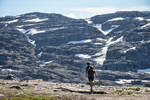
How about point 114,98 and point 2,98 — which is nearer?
point 2,98

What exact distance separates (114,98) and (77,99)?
3355mm

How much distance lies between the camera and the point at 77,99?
2889 cm

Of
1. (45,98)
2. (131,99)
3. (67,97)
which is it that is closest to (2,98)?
(45,98)

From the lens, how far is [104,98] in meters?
29.8

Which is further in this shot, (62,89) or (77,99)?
(62,89)

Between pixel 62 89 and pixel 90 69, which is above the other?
pixel 90 69

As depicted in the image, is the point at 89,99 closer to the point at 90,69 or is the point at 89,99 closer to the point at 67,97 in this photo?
the point at 67,97

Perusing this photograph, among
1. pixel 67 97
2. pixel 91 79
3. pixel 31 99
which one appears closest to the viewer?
pixel 31 99

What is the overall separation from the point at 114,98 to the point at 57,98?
16.4ft

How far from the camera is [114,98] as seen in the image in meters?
29.8

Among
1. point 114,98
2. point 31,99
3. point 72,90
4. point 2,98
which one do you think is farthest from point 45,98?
point 72,90

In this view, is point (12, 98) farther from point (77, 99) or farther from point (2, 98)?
point (77, 99)

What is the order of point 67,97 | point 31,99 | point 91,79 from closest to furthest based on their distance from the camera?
point 31,99 → point 67,97 → point 91,79

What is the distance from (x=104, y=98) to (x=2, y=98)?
28.6 ft
